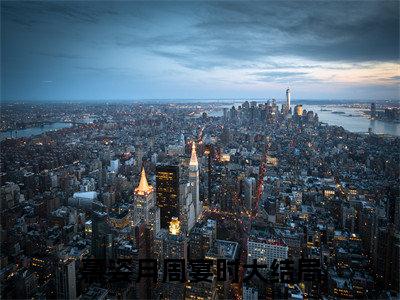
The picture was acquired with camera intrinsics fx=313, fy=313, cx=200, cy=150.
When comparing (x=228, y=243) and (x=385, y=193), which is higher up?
(x=385, y=193)

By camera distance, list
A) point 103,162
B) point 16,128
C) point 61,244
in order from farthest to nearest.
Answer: point 103,162 → point 16,128 → point 61,244

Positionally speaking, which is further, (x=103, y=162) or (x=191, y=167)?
(x=103, y=162)

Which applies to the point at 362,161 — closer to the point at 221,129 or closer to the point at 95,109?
the point at 221,129

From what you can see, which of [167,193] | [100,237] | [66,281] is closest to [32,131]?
[167,193]

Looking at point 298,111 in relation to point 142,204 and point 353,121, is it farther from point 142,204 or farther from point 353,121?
point 142,204

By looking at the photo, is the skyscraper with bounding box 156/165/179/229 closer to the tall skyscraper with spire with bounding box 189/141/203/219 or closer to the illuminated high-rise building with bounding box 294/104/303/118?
the tall skyscraper with spire with bounding box 189/141/203/219

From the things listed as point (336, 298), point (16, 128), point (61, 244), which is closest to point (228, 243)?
point (336, 298)

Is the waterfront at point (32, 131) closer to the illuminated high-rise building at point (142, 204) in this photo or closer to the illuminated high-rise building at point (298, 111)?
the illuminated high-rise building at point (142, 204)
